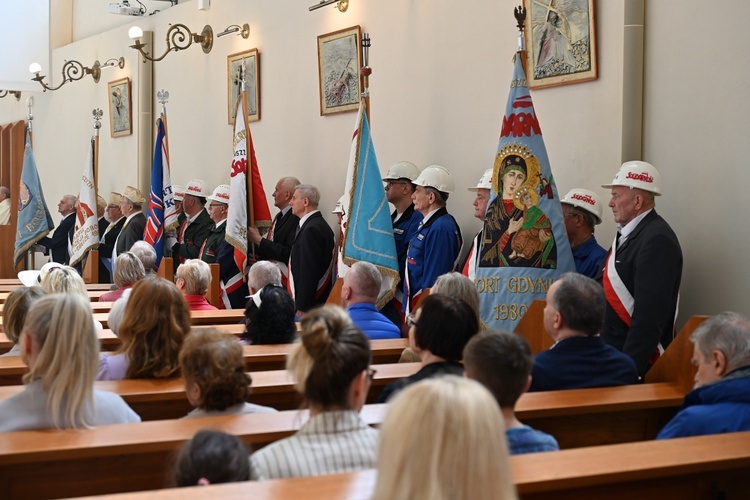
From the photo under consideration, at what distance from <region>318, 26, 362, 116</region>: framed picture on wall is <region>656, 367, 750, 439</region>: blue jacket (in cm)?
530

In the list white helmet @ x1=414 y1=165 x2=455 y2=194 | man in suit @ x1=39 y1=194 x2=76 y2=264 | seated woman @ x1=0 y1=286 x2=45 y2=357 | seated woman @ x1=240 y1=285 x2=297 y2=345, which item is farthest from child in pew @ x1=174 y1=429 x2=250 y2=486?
man in suit @ x1=39 y1=194 x2=76 y2=264

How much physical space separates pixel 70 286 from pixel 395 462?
3.60m

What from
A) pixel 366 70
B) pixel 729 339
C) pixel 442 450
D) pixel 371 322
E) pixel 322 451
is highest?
pixel 366 70

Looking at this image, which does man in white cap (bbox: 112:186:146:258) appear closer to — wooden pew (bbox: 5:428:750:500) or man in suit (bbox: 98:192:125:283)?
man in suit (bbox: 98:192:125:283)

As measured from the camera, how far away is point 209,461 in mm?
2041

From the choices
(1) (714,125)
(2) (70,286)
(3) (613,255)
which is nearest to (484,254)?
(3) (613,255)

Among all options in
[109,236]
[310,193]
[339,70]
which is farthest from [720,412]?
[109,236]

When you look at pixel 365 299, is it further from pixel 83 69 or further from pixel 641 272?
pixel 83 69

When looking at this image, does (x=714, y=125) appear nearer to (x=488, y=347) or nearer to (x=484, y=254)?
(x=484, y=254)

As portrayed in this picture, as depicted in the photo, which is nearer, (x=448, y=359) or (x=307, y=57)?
(x=448, y=359)

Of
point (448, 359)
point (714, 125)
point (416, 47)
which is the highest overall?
point (416, 47)

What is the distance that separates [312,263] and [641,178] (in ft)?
10.3

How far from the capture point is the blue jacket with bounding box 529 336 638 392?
3.69 metres

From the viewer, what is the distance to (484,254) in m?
5.43
